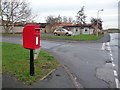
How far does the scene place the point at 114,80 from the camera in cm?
840

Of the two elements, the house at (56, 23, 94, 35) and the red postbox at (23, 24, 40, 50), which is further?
the house at (56, 23, 94, 35)

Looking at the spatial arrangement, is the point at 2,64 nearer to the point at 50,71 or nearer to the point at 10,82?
the point at 50,71

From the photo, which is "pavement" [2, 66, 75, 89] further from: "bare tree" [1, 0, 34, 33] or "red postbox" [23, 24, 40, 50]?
"bare tree" [1, 0, 34, 33]

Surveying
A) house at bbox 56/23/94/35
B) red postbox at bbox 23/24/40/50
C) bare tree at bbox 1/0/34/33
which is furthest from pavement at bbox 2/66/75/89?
house at bbox 56/23/94/35

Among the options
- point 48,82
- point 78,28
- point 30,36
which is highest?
point 78,28

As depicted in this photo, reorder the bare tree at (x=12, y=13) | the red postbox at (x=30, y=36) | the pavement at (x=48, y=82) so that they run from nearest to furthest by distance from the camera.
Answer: the pavement at (x=48, y=82), the red postbox at (x=30, y=36), the bare tree at (x=12, y=13)

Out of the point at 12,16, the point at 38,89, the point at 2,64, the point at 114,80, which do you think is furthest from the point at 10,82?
the point at 12,16

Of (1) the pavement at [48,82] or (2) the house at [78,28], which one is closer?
(1) the pavement at [48,82]

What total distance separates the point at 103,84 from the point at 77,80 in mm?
919

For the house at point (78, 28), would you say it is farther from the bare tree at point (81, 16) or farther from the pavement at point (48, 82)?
the pavement at point (48, 82)

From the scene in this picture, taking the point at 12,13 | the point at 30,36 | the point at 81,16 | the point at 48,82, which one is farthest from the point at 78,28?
the point at 48,82

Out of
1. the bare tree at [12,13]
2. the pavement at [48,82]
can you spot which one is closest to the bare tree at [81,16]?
the bare tree at [12,13]

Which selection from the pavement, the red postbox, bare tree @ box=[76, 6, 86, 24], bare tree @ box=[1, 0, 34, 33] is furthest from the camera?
bare tree @ box=[76, 6, 86, 24]

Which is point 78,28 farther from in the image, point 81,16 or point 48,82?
point 48,82
